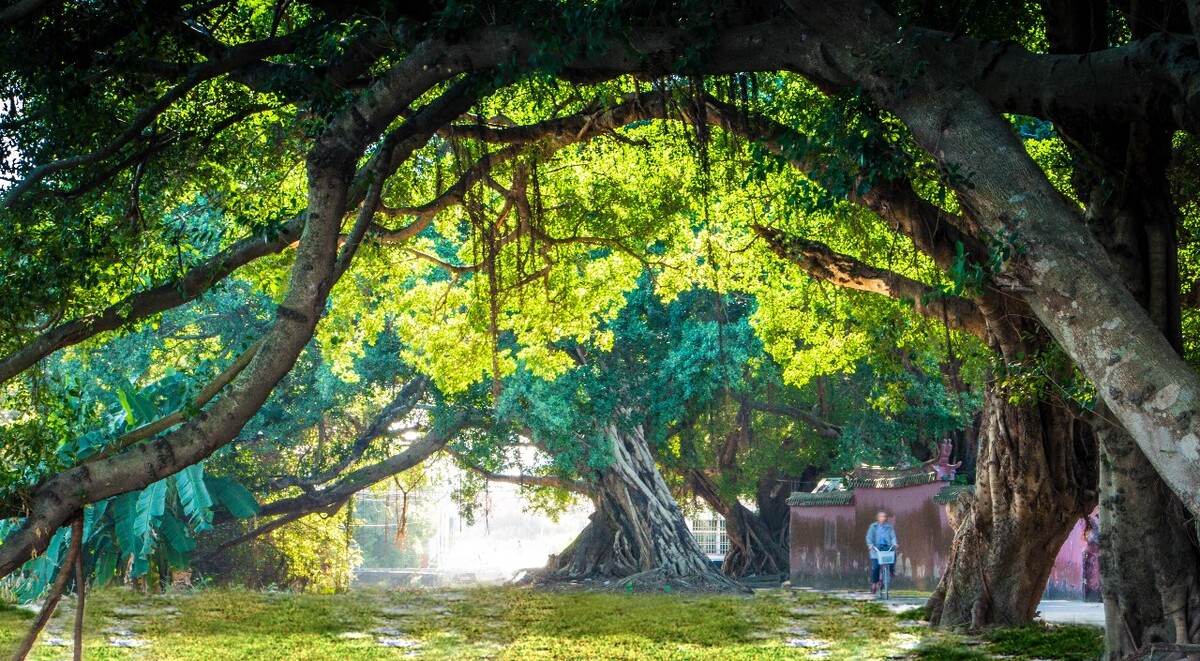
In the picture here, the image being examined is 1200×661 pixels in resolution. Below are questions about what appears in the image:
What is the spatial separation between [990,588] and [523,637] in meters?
4.34

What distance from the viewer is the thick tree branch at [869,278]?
9.51 m

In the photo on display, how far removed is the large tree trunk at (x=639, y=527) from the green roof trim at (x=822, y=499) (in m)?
2.02

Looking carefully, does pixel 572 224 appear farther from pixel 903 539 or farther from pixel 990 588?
pixel 903 539

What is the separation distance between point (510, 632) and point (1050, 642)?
16.5 feet

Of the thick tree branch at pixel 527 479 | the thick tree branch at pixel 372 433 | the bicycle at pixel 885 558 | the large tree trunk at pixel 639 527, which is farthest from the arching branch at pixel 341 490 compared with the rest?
the bicycle at pixel 885 558

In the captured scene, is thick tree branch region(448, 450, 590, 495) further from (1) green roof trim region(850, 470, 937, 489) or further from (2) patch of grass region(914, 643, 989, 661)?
(2) patch of grass region(914, 643, 989, 661)

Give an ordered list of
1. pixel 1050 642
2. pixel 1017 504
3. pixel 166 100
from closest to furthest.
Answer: pixel 166 100, pixel 1050 642, pixel 1017 504

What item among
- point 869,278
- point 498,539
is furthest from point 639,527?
point 498,539

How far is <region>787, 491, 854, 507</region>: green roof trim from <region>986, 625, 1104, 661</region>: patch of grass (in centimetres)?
936

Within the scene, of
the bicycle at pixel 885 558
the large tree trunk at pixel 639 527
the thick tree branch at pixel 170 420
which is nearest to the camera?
the thick tree branch at pixel 170 420

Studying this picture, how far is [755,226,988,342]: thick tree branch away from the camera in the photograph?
9508mm

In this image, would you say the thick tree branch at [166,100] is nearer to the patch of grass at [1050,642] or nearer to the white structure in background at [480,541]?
the patch of grass at [1050,642]

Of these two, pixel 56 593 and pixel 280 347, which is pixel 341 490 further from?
pixel 280 347

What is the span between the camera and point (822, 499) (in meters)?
20.8
